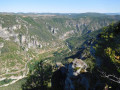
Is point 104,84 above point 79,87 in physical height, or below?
above

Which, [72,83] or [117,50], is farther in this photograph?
[72,83]

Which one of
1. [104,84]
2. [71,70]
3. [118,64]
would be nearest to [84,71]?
[71,70]

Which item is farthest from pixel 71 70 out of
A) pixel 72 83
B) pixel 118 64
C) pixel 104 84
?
pixel 118 64

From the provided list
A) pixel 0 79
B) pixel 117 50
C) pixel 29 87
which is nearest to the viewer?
pixel 117 50

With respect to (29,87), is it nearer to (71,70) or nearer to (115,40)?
(71,70)

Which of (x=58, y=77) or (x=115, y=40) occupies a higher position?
(x=115, y=40)

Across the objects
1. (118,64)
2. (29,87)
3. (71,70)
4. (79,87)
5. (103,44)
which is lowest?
(29,87)

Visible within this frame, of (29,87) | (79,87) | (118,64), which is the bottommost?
(29,87)

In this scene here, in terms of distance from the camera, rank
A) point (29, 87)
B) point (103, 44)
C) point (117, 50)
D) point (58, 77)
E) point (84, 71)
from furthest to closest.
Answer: point (58, 77) → point (29, 87) → point (84, 71) → point (103, 44) → point (117, 50)

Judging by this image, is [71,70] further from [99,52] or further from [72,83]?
[99,52]
